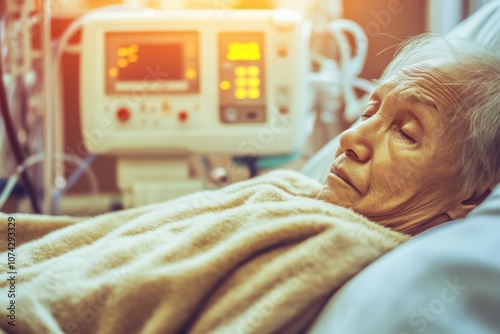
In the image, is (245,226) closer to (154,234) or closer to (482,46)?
(154,234)

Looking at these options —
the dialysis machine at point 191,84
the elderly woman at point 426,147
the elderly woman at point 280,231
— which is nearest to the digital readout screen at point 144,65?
the dialysis machine at point 191,84

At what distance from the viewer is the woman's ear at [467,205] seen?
2.99 ft

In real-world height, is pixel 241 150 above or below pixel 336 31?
below

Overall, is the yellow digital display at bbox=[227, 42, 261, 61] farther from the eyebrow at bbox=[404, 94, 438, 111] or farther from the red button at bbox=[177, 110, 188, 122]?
the eyebrow at bbox=[404, 94, 438, 111]

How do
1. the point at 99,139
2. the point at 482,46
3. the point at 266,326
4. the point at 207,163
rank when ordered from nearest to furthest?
the point at 266,326
the point at 482,46
the point at 99,139
the point at 207,163

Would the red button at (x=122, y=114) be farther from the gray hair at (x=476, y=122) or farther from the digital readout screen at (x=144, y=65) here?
the gray hair at (x=476, y=122)

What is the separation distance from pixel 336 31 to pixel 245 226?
1.45 metres

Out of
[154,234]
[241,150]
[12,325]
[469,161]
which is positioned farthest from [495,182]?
[241,150]

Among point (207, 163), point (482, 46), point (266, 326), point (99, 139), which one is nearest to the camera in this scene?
point (266, 326)

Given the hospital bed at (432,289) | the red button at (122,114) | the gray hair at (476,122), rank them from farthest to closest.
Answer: the red button at (122,114) → the gray hair at (476,122) → the hospital bed at (432,289)

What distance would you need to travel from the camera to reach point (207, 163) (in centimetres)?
236

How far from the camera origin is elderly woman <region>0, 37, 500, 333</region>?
70 centimetres

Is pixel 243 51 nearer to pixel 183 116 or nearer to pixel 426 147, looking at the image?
pixel 183 116

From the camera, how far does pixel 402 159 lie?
0.92 meters
